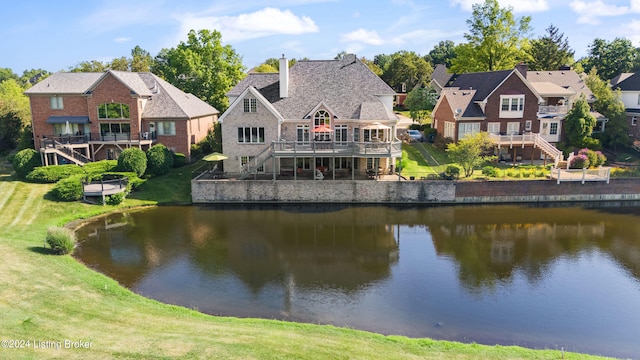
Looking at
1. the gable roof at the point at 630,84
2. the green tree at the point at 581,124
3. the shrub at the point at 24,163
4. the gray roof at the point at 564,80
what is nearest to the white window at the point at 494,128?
the green tree at the point at 581,124

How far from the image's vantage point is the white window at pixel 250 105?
3853 cm

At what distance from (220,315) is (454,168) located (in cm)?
2455

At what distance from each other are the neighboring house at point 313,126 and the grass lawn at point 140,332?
18.9m

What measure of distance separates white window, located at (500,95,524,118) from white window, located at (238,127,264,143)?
24029 mm

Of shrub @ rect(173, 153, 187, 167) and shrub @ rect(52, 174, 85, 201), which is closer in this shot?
shrub @ rect(52, 174, 85, 201)

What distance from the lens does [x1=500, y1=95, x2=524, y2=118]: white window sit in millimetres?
45031

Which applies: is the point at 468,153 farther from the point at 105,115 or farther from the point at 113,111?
the point at 105,115

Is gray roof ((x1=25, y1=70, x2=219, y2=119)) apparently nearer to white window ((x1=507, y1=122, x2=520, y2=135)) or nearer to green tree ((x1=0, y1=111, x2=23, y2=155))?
green tree ((x1=0, y1=111, x2=23, y2=155))

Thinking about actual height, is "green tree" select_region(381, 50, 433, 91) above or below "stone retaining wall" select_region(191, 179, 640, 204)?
above

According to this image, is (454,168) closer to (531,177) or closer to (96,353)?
(531,177)

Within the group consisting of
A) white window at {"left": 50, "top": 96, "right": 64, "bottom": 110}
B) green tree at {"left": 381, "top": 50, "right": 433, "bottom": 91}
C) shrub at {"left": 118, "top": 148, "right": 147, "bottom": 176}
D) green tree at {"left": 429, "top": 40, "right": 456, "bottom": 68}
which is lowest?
shrub at {"left": 118, "top": 148, "right": 147, "bottom": 176}

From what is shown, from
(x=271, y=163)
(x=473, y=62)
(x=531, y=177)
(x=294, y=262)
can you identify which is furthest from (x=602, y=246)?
(x=473, y=62)

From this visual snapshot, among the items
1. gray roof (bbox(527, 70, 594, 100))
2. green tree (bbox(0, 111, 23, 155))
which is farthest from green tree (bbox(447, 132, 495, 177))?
green tree (bbox(0, 111, 23, 155))

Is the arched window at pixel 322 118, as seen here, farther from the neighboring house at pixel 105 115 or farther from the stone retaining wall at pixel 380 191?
the neighboring house at pixel 105 115
